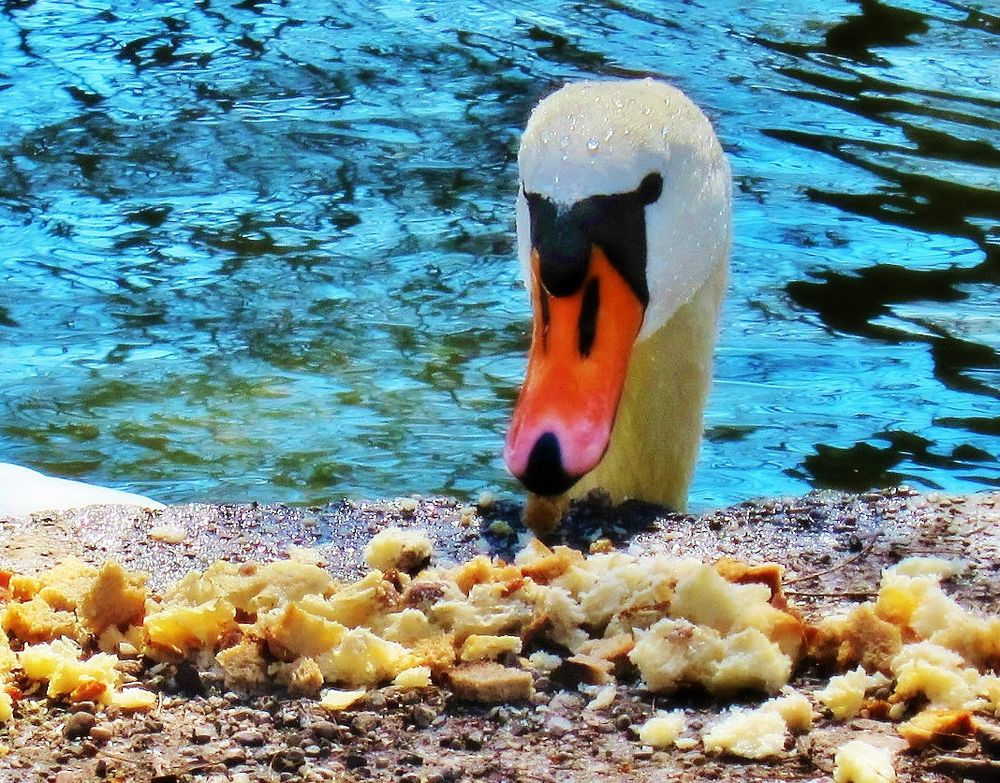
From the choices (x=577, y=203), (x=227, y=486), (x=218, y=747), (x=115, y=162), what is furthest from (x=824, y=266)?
(x=218, y=747)

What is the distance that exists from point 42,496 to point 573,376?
1880 mm

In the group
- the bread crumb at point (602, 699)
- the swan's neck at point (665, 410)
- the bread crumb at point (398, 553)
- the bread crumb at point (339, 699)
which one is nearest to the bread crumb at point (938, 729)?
the bread crumb at point (602, 699)

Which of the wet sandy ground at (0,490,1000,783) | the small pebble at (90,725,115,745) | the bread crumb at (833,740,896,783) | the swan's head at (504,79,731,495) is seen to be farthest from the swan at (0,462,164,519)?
the bread crumb at (833,740,896,783)

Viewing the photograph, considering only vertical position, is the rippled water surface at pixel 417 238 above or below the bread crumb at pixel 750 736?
below

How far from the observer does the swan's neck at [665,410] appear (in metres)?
5.10

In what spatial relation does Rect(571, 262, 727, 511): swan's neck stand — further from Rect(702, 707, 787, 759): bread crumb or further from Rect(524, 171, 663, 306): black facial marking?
Rect(702, 707, 787, 759): bread crumb

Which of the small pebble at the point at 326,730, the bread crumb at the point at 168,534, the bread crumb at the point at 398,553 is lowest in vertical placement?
the bread crumb at the point at 168,534

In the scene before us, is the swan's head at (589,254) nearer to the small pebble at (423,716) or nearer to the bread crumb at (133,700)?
the small pebble at (423,716)

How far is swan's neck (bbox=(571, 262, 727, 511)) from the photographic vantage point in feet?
16.7

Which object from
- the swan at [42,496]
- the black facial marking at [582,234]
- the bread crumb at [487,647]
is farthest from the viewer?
the swan at [42,496]

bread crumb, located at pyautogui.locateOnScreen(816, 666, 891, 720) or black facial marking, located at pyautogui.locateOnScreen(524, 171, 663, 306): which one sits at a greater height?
black facial marking, located at pyautogui.locateOnScreen(524, 171, 663, 306)

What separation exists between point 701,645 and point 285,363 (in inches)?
193

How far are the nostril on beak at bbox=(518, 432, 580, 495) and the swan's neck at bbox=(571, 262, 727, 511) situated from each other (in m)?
0.87

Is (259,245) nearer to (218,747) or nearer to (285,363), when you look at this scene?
(285,363)
